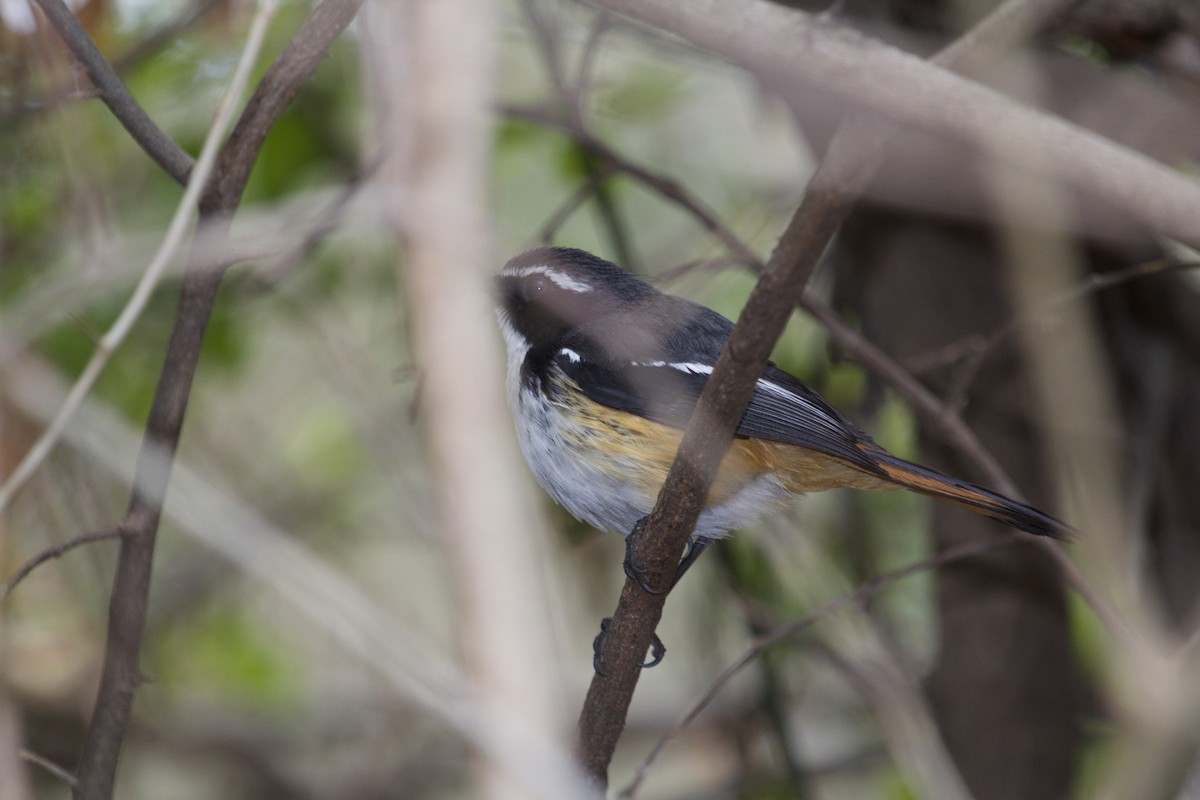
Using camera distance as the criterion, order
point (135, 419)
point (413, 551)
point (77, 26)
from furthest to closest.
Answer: point (413, 551) < point (135, 419) < point (77, 26)

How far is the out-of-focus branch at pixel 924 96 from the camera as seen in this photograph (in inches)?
92.0

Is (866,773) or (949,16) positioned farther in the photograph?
(866,773)

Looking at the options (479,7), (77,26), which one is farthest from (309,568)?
(77,26)

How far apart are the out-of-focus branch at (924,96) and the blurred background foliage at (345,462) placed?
1.28 m

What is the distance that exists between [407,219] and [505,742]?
0.50 m

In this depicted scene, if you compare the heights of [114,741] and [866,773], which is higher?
[866,773]

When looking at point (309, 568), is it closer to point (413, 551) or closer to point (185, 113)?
point (185, 113)

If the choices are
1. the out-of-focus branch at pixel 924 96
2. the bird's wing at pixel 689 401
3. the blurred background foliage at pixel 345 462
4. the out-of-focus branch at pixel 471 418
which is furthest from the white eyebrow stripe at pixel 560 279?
the out-of-focus branch at pixel 471 418

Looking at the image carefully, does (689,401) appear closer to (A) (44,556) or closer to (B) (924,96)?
(B) (924,96)

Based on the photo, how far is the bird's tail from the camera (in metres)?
2.69

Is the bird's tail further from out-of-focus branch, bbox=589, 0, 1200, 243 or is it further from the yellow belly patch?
out-of-focus branch, bbox=589, 0, 1200, 243

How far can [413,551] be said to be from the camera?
6.18m

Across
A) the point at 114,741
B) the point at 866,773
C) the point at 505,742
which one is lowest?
the point at 505,742

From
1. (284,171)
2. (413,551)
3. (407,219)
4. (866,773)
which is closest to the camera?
(407,219)
